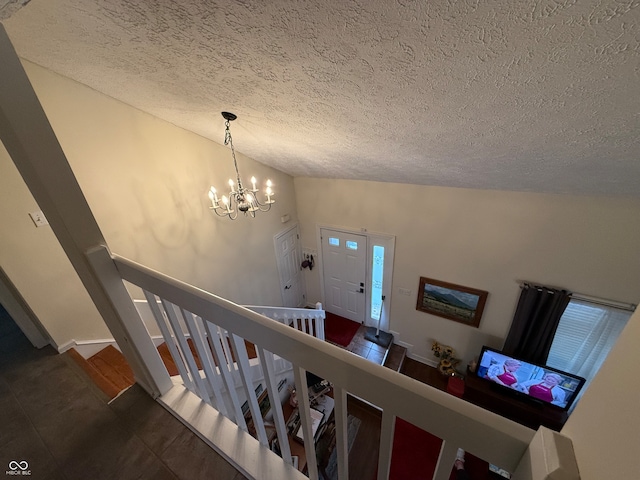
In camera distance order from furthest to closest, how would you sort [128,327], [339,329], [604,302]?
[339,329]
[604,302]
[128,327]

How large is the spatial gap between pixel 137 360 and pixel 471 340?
371cm

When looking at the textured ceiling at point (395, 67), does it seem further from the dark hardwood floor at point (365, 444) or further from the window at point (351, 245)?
the dark hardwood floor at point (365, 444)

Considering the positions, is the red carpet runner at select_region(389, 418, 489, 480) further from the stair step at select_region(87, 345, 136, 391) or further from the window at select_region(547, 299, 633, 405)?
the stair step at select_region(87, 345, 136, 391)

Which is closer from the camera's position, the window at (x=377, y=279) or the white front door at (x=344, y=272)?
the window at (x=377, y=279)

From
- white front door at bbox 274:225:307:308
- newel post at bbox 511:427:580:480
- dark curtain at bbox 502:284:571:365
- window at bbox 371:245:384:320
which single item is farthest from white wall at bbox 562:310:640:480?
white front door at bbox 274:225:307:308

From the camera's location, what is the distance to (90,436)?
46.3 inches

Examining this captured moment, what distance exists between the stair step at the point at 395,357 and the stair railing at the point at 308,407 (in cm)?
300

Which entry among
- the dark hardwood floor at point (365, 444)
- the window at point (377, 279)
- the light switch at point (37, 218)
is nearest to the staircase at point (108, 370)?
the light switch at point (37, 218)

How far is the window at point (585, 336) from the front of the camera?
245cm

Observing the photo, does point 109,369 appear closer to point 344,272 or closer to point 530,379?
point 344,272

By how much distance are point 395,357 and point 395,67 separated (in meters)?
3.92

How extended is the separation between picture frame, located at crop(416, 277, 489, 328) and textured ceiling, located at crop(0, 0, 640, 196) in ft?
5.76

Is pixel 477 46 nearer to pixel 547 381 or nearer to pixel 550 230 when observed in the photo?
pixel 550 230

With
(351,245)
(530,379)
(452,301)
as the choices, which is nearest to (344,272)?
(351,245)
